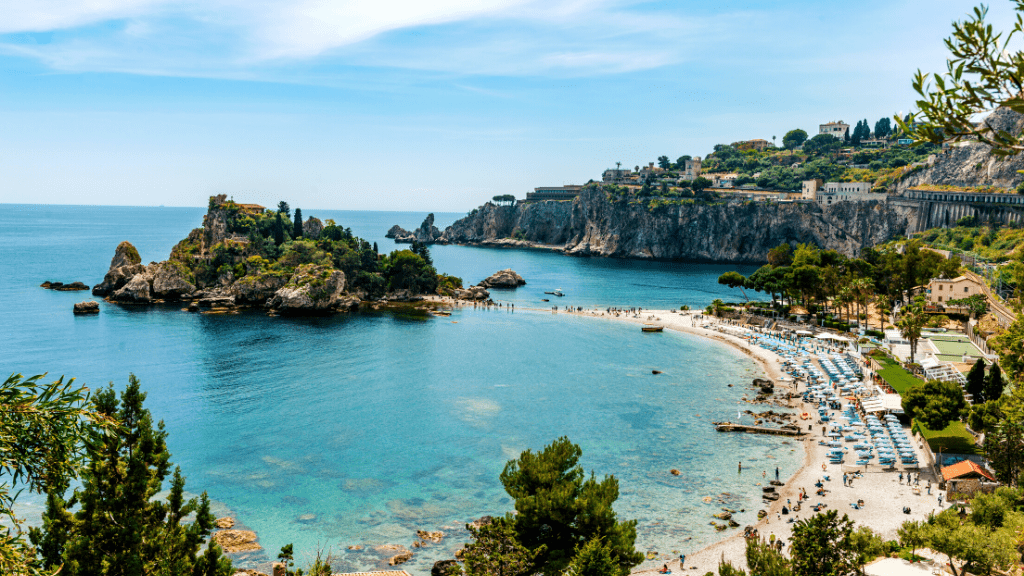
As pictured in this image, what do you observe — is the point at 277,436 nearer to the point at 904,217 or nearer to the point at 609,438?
the point at 609,438

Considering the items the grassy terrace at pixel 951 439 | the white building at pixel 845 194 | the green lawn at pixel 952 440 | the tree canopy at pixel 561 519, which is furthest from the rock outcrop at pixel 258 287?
the white building at pixel 845 194

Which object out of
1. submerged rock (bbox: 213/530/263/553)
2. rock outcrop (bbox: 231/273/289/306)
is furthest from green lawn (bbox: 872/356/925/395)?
rock outcrop (bbox: 231/273/289/306)

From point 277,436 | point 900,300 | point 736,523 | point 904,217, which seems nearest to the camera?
point 736,523

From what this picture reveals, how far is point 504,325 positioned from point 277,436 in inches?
1723

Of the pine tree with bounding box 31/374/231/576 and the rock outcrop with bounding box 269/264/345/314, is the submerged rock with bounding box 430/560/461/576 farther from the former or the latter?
the rock outcrop with bounding box 269/264/345/314

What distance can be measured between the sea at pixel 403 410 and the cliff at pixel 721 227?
9110 cm

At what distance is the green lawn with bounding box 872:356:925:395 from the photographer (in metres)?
46.7

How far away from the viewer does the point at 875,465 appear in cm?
3684

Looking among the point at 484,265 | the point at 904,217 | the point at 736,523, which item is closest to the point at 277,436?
the point at 736,523

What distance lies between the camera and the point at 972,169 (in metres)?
132

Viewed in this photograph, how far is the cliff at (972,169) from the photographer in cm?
11919

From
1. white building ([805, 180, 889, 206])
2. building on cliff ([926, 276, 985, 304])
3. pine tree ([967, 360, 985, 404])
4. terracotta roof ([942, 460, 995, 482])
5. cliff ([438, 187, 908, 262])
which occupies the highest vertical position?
white building ([805, 180, 889, 206])

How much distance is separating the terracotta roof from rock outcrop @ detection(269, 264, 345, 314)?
76.7 m

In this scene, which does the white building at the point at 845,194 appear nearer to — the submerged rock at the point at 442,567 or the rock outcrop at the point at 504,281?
the rock outcrop at the point at 504,281
